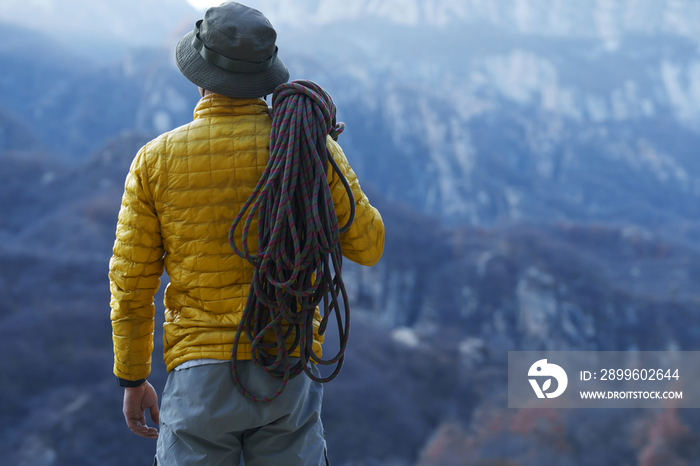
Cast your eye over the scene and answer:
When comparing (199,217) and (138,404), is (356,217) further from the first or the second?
(138,404)

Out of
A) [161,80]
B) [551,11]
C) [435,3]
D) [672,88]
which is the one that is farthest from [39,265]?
[551,11]

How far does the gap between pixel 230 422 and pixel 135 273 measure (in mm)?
429

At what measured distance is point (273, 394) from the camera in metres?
1.43

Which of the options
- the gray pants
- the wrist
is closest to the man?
the gray pants

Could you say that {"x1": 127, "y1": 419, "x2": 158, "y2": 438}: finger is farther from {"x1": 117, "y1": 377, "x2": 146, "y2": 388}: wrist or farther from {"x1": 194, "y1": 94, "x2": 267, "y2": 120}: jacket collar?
{"x1": 194, "y1": 94, "x2": 267, "y2": 120}: jacket collar

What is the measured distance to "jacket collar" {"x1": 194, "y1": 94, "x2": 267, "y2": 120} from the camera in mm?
1474

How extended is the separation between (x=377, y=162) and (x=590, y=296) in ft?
86.0

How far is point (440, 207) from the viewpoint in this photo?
58531 millimetres

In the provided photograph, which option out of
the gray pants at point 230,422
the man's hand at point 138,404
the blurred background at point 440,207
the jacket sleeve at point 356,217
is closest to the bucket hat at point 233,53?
the jacket sleeve at point 356,217

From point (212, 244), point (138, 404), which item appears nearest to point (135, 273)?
point (212, 244)

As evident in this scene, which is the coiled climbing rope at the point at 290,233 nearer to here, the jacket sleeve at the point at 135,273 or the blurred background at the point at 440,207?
the jacket sleeve at the point at 135,273

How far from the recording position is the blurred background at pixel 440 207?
24.6 meters

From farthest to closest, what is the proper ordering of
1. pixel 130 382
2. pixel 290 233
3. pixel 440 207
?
1. pixel 440 207
2. pixel 130 382
3. pixel 290 233

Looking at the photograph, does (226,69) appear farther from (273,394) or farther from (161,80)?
(161,80)
